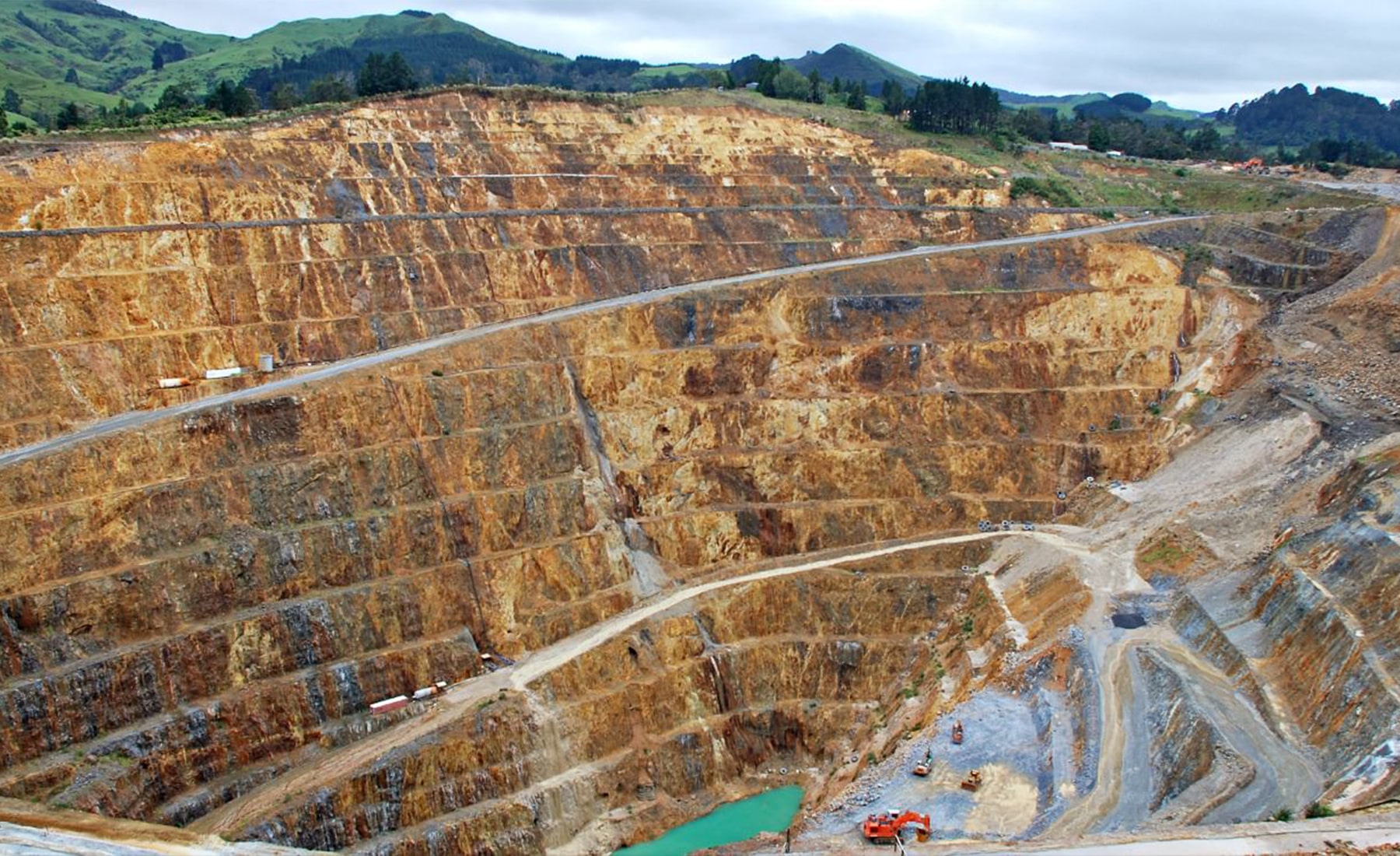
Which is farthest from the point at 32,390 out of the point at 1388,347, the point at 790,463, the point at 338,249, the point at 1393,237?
the point at 1393,237

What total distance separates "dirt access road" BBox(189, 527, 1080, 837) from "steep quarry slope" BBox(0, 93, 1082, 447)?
20.9 meters

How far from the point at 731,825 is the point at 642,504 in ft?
64.1

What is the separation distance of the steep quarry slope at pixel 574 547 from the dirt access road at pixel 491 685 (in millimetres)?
269

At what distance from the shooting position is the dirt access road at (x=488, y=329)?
55.0 meters

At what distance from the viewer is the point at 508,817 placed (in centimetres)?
5269

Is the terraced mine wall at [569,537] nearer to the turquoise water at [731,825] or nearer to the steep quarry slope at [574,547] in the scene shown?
the steep quarry slope at [574,547]

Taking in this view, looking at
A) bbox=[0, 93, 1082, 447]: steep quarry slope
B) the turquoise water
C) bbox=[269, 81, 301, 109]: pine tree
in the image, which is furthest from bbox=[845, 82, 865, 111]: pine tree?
the turquoise water

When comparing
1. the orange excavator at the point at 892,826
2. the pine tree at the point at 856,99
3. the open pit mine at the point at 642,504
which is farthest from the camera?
the pine tree at the point at 856,99

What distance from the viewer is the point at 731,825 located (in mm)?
56188

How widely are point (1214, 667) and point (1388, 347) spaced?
95.9ft

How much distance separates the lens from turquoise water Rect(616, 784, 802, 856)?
2135 inches

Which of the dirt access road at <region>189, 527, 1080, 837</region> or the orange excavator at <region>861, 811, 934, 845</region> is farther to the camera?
the dirt access road at <region>189, 527, 1080, 837</region>

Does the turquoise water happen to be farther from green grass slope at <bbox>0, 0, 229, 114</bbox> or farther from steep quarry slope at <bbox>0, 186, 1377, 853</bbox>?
green grass slope at <bbox>0, 0, 229, 114</bbox>

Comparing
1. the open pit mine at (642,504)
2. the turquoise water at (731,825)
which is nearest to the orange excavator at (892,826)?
the open pit mine at (642,504)
